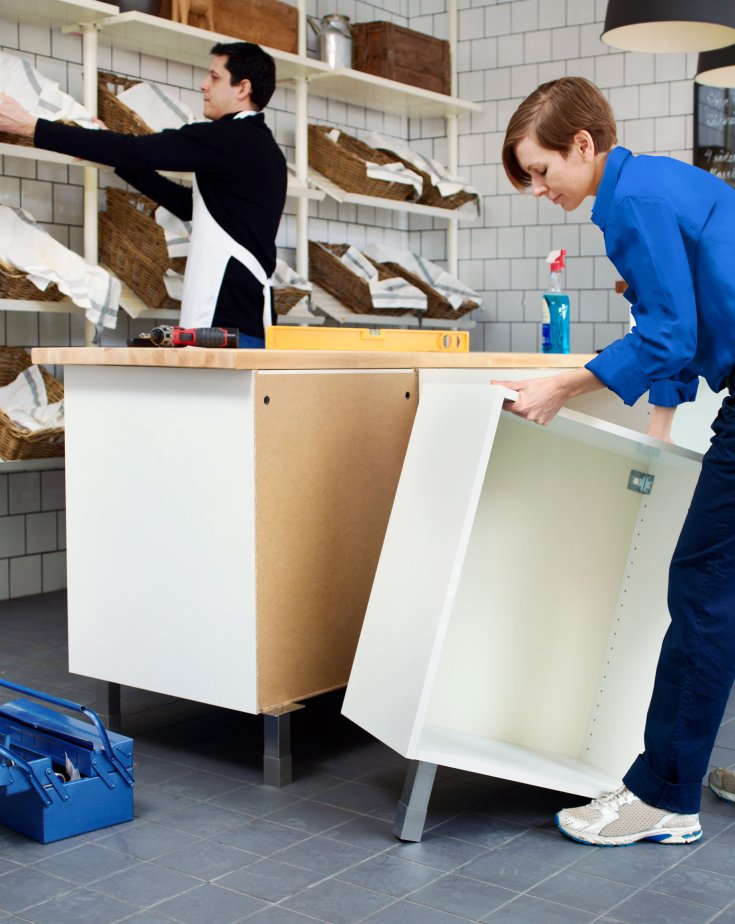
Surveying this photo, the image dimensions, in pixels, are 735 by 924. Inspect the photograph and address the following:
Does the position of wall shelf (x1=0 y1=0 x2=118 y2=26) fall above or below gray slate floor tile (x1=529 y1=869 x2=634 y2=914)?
above

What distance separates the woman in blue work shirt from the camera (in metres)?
2.15

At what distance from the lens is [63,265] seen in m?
4.20

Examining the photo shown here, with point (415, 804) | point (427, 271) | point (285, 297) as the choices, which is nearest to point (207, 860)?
point (415, 804)

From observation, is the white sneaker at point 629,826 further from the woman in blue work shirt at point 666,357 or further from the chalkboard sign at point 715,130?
the chalkboard sign at point 715,130

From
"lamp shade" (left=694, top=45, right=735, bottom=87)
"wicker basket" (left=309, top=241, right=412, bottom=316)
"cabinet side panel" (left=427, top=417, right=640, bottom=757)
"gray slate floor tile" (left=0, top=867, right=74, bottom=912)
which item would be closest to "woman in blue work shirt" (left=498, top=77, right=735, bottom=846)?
"cabinet side panel" (left=427, top=417, right=640, bottom=757)

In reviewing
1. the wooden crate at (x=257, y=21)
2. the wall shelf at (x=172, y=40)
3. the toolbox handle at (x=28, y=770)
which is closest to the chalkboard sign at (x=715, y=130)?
the wall shelf at (x=172, y=40)

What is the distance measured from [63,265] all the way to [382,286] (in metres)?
1.66

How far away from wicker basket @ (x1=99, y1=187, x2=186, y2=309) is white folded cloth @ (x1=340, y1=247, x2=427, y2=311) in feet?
3.54

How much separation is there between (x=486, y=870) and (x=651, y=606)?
734mm

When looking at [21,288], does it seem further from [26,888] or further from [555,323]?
[26,888]

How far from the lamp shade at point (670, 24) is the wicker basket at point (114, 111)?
1733 millimetres

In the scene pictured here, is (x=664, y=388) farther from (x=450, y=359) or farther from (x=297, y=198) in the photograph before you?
(x=297, y=198)

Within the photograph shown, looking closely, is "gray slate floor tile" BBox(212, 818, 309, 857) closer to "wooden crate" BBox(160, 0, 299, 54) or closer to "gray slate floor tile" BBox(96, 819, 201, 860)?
"gray slate floor tile" BBox(96, 819, 201, 860)

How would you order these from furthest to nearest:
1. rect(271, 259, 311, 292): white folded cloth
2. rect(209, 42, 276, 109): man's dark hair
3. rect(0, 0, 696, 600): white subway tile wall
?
rect(271, 259, 311, 292): white folded cloth
rect(0, 0, 696, 600): white subway tile wall
rect(209, 42, 276, 109): man's dark hair
